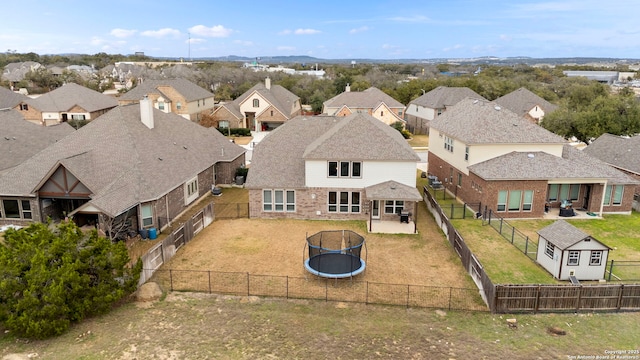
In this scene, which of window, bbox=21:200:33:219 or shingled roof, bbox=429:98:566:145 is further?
shingled roof, bbox=429:98:566:145

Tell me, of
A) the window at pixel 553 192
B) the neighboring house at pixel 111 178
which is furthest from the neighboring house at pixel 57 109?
the window at pixel 553 192

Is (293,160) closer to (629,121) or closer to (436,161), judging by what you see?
(436,161)

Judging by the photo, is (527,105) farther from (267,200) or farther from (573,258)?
(267,200)

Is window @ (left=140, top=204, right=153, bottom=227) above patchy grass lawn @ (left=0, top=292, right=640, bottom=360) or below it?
above

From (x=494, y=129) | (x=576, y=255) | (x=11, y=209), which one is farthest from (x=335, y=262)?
(x=11, y=209)

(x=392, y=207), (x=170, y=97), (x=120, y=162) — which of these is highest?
(x=170, y=97)

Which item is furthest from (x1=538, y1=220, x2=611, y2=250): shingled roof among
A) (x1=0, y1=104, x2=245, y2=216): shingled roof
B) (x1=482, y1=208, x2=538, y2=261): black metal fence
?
(x1=0, y1=104, x2=245, y2=216): shingled roof

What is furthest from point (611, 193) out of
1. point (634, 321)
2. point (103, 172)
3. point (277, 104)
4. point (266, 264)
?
point (277, 104)

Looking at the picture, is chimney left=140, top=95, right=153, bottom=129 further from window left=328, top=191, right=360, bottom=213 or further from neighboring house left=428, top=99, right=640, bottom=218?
neighboring house left=428, top=99, right=640, bottom=218
